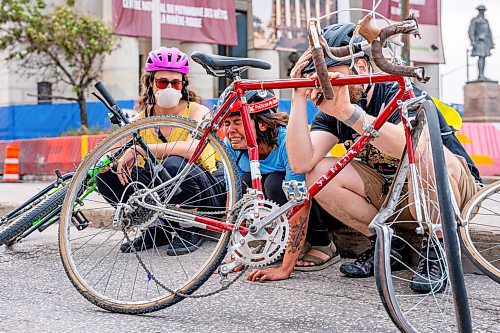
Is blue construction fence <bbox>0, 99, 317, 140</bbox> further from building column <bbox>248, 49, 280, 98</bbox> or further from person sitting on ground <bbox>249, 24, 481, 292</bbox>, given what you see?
person sitting on ground <bbox>249, 24, 481, 292</bbox>

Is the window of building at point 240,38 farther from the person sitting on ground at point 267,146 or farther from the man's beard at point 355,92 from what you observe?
the man's beard at point 355,92

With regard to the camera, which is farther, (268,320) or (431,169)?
(268,320)

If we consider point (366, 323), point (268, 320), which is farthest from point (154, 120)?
point (366, 323)

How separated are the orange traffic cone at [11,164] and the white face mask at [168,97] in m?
10.4

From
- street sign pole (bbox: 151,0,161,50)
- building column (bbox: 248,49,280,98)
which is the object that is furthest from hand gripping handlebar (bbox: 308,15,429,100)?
building column (bbox: 248,49,280,98)

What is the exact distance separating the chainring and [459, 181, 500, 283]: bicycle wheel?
0.75 metres

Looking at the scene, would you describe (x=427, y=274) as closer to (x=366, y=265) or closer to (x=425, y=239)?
(x=425, y=239)

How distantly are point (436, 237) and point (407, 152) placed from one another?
33 cm

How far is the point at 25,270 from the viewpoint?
13.6 feet

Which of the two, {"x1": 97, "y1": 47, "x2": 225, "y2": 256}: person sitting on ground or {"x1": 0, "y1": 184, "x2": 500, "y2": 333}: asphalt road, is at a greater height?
{"x1": 97, "y1": 47, "x2": 225, "y2": 256}: person sitting on ground

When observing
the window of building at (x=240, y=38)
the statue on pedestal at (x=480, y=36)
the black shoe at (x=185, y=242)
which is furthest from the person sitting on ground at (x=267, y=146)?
the window of building at (x=240, y=38)

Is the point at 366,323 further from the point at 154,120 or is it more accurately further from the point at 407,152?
the point at 154,120

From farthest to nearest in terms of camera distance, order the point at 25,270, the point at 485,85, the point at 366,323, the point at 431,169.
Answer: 1. the point at 485,85
2. the point at 25,270
3. the point at 366,323
4. the point at 431,169

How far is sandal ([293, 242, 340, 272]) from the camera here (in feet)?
12.6
